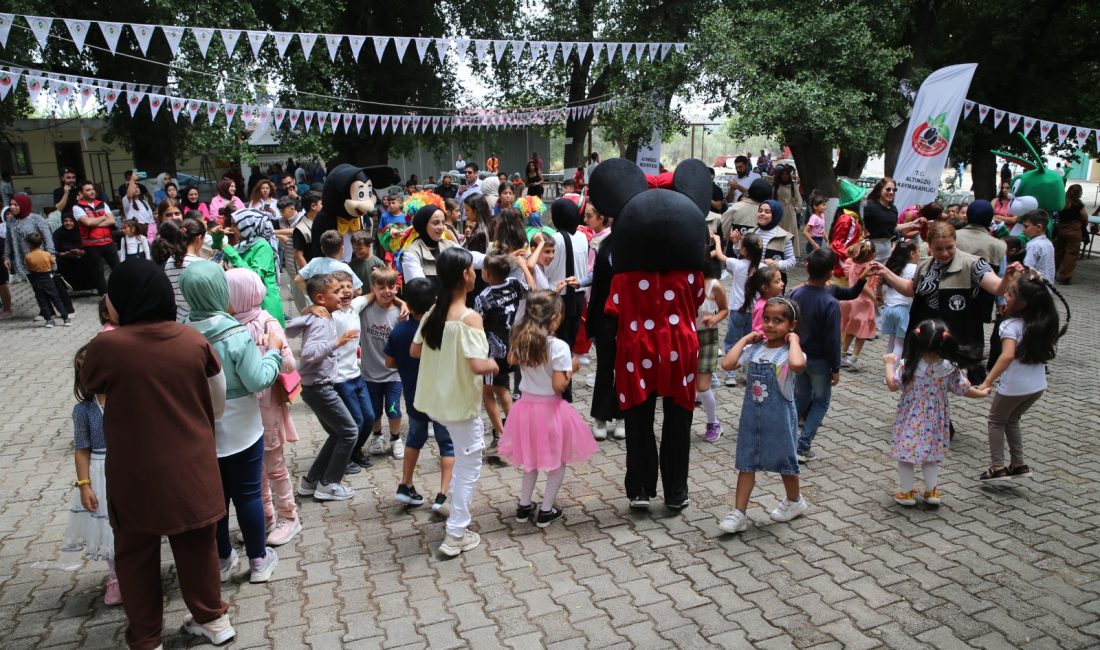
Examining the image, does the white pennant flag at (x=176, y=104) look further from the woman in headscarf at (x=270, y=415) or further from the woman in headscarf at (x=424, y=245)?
the woman in headscarf at (x=270, y=415)

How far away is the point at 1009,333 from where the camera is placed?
5.07 m

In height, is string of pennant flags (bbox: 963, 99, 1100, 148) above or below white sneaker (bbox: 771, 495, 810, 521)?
above

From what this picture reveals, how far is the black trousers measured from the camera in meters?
4.87

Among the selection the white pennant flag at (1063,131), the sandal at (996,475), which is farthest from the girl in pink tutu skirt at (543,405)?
the white pennant flag at (1063,131)

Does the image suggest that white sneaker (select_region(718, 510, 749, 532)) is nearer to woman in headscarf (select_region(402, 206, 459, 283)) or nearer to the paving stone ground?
the paving stone ground

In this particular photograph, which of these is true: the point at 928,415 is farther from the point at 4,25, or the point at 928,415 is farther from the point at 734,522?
A: the point at 4,25

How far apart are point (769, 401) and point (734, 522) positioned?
774 mm

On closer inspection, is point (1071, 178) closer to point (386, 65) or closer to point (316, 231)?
point (386, 65)

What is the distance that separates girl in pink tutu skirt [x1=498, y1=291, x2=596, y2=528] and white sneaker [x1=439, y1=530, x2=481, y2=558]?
538 mm

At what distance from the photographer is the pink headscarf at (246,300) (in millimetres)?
4309

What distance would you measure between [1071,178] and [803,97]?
136 feet

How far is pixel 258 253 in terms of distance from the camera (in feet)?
24.0

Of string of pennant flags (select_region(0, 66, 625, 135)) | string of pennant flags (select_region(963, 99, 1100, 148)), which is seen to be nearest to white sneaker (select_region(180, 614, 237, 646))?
string of pennant flags (select_region(0, 66, 625, 135))

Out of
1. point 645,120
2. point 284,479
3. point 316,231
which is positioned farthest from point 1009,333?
point 645,120
